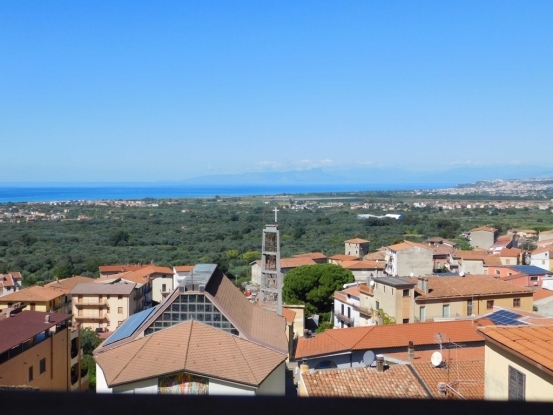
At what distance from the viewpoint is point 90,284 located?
86.8ft

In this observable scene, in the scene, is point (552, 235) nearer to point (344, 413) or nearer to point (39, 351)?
point (39, 351)

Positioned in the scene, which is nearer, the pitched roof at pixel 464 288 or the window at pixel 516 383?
the window at pixel 516 383

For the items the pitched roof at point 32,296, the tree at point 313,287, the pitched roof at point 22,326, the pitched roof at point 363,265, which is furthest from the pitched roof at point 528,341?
the pitched roof at point 363,265

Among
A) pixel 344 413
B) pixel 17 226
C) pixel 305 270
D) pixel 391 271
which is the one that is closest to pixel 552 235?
pixel 391 271

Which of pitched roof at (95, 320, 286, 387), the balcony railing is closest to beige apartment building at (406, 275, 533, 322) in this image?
pitched roof at (95, 320, 286, 387)

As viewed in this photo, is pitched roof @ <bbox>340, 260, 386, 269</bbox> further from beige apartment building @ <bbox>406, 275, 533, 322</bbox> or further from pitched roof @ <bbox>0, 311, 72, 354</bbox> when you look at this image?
pitched roof @ <bbox>0, 311, 72, 354</bbox>

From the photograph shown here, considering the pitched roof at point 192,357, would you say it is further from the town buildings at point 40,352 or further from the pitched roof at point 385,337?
the pitched roof at point 385,337

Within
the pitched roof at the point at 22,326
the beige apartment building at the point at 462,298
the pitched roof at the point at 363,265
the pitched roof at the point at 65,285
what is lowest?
the pitched roof at the point at 363,265

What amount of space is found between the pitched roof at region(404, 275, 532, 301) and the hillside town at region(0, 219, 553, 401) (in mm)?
59

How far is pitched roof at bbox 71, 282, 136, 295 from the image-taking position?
2564 centimetres

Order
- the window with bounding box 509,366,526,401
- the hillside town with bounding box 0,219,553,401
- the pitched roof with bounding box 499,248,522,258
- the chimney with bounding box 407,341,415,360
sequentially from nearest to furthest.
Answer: the window with bounding box 509,366,526,401 → the hillside town with bounding box 0,219,553,401 → the chimney with bounding box 407,341,415,360 → the pitched roof with bounding box 499,248,522,258

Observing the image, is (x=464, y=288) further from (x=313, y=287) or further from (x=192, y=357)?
(x=192, y=357)

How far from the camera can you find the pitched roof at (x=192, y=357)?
9273 mm

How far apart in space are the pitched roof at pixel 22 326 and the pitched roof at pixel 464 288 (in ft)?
38.1
